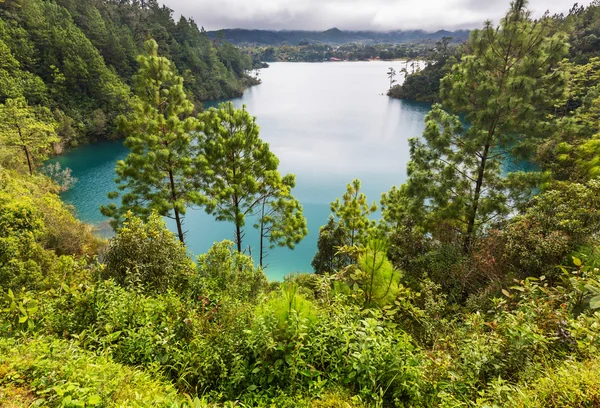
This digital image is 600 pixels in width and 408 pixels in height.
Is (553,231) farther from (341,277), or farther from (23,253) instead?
(23,253)

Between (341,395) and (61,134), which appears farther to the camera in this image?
(61,134)

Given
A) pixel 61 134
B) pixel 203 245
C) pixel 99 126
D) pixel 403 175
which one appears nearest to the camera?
pixel 203 245

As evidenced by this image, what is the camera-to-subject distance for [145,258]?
4727mm

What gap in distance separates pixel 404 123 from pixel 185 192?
114 ft

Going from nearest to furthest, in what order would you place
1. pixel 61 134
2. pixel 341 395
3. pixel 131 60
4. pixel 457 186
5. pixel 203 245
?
pixel 341 395
pixel 457 186
pixel 203 245
pixel 61 134
pixel 131 60

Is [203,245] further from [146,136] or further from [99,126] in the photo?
[99,126]

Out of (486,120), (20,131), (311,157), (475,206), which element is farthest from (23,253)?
(311,157)

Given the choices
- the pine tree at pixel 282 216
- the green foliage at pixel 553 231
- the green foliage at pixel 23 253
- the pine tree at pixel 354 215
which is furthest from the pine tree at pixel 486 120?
the green foliage at pixel 23 253

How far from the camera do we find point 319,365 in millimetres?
2771

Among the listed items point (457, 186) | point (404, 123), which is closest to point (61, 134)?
point (457, 186)

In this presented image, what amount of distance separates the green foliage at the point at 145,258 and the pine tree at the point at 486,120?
20.8 ft

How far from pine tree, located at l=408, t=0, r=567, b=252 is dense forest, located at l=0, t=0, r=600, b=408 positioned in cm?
5

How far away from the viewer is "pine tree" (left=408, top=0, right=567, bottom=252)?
6750 mm

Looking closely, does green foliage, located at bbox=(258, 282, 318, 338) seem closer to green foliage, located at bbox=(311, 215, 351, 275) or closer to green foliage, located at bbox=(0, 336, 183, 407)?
green foliage, located at bbox=(0, 336, 183, 407)
